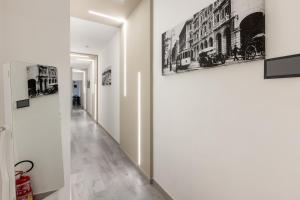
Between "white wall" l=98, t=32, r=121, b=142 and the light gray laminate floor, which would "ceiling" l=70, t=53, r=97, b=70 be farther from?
the light gray laminate floor

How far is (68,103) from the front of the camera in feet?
6.20

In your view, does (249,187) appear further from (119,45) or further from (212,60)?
(119,45)

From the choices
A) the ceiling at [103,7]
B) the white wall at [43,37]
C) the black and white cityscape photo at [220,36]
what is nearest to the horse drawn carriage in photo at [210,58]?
the black and white cityscape photo at [220,36]

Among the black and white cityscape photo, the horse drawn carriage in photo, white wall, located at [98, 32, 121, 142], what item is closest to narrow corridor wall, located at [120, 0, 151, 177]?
white wall, located at [98, 32, 121, 142]

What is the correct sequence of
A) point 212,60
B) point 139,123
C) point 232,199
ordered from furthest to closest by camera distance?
1. point 139,123
2. point 212,60
3. point 232,199

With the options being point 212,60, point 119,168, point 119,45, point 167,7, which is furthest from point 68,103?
point 119,45

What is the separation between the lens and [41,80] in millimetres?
1623

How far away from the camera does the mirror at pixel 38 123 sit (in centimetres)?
145

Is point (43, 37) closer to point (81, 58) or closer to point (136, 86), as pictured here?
point (136, 86)

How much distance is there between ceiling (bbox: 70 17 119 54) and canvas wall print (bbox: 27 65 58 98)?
261 centimetres

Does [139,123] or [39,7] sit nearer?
[39,7]

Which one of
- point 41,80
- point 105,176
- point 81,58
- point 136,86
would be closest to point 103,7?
point 136,86

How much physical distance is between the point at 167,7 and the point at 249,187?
6.92ft

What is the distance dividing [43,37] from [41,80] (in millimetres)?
412
